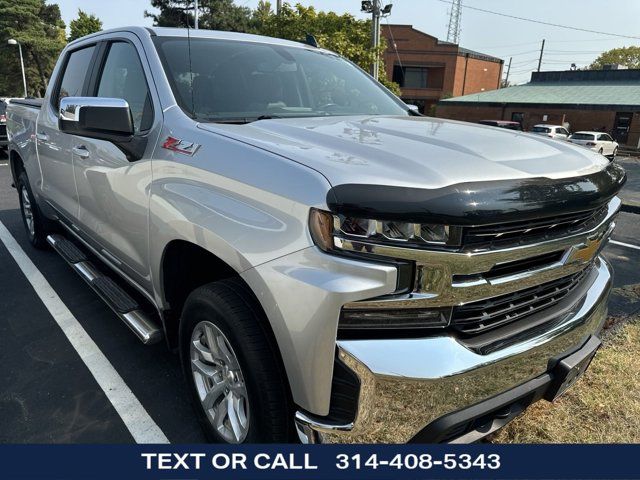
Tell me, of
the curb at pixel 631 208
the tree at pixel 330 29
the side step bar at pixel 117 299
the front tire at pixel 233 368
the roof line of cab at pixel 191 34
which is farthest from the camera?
the tree at pixel 330 29

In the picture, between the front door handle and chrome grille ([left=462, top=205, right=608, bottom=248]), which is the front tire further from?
the front door handle

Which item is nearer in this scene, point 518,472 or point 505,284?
point 505,284

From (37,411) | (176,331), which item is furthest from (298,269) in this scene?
(37,411)

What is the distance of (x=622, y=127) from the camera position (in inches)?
1214

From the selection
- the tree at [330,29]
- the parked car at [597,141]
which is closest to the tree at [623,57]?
the parked car at [597,141]

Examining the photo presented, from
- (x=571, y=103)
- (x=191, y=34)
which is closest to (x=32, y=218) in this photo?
(x=191, y=34)

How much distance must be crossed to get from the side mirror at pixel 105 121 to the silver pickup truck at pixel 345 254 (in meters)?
0.01

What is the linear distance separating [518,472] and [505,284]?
3.48 feet

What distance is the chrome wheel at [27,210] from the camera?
5090 mm

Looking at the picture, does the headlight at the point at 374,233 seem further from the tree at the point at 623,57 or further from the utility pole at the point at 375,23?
the tree at the point at 623,57

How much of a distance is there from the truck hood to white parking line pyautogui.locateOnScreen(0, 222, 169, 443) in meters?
1.58

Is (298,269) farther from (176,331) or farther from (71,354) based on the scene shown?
(71,354)

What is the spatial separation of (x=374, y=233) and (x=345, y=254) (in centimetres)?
12

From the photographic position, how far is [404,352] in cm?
156
